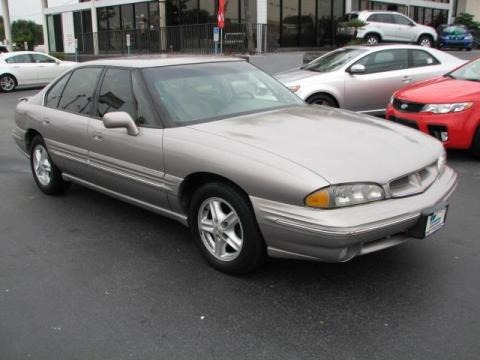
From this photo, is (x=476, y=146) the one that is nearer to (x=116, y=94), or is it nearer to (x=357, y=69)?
(x=357, y=69)

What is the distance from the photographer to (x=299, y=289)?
363cm

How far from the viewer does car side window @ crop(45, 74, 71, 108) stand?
5.59m

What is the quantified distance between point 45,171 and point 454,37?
29267 millimetres

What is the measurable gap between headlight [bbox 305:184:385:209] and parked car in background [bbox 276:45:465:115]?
19.2 ft

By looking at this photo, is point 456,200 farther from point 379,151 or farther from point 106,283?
point 106,283

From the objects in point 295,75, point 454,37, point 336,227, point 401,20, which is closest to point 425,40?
point 401,20

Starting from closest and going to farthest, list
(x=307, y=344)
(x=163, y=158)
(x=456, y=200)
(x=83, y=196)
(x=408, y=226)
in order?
(x=307, y=344)
(x=408, y=226)
(x=163, y=158)
(x=456, y=200)
(x=83, y=196)

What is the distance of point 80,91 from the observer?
524 centimetres

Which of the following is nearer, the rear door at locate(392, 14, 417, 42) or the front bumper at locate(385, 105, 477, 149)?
the front bumper at locate(385, 105, 477, 149)

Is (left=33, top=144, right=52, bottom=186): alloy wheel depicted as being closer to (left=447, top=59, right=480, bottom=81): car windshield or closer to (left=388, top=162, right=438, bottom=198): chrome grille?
(left=388, top=162, right=438, bottom=198): chrome grille

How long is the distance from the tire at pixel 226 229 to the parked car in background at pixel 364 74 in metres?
5.47

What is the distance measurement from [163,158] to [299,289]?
4.62ft

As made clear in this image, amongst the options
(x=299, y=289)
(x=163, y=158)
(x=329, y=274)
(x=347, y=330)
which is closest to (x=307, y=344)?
(x=347, y=330)

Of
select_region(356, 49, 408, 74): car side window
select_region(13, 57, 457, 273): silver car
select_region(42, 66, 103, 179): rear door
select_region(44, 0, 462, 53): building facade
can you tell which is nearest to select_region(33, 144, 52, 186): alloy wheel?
select_region(42, 66, 103, 179): rear door
